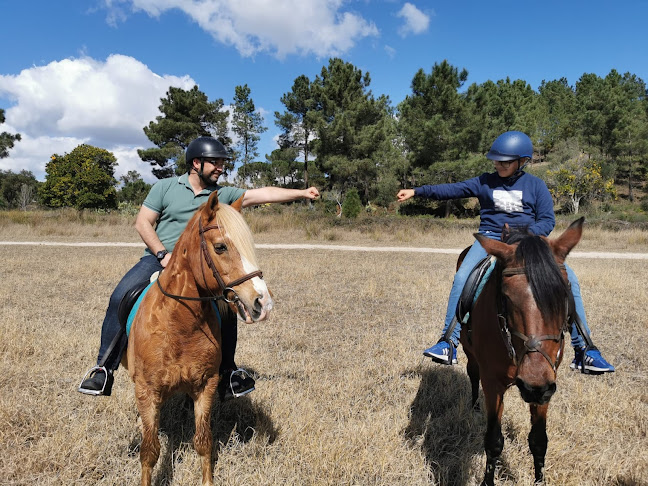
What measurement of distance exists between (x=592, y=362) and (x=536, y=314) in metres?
1.75

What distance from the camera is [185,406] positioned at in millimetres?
4203

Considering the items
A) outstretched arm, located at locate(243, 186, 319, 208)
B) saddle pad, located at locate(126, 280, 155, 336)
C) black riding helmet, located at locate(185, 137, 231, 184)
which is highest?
black riding helmet, located at locate(185, 137, 231, 184)

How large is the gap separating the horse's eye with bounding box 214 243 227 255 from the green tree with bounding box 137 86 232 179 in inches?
1667

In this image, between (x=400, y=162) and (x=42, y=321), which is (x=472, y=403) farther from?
(x=400, y=162)

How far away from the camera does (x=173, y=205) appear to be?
11.5ft

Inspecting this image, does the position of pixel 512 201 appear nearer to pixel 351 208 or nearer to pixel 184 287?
pixel 184 287

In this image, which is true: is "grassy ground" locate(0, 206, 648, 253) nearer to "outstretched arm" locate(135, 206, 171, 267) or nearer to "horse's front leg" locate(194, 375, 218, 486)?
"outstretched arm" locate(135, 206, 171, 267)

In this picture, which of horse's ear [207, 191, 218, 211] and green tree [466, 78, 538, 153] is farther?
green tree [466, 78, 538, 153]

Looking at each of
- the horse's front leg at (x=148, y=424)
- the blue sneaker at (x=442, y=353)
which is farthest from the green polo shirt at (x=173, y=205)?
the blue sneaker at (x=442, y=353)

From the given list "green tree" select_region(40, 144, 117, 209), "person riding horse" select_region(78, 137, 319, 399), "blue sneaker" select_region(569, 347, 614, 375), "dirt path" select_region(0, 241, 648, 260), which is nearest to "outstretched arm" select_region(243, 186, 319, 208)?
"person riding horse" select_region(78, 137, 319, 399)

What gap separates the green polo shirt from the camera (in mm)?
3504

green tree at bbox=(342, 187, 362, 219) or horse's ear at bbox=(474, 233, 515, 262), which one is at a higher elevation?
green tree at bbox=(342, 187, 362, 219)

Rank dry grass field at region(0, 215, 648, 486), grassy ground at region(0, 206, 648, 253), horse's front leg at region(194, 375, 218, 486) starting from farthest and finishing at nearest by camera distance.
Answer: grassy ground at region(0, 206, 648, 253) → dry grass field at region(0, 215, 648, 486) → horse's front leg at region(194, 375, 218, 486)

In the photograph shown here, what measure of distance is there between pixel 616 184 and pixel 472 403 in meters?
63.8
